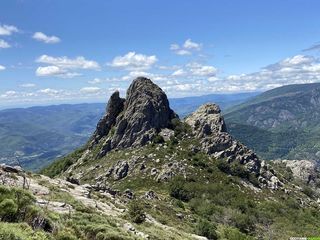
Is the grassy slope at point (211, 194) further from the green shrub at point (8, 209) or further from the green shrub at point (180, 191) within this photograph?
the green shrub at point (8, 209)

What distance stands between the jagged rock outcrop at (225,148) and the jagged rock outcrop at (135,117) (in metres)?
14.2

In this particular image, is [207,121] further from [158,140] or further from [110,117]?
[110,117]

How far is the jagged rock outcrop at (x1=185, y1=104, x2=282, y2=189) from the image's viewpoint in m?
137

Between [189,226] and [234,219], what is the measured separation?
28.4 m

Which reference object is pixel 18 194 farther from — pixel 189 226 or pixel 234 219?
pixel 234 219

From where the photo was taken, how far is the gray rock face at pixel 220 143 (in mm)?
138000

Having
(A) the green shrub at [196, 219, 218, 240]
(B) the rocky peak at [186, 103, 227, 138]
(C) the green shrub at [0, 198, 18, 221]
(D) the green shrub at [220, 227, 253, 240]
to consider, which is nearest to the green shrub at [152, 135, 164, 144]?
(B) the rocky peak at [186, 103, 227, 138]

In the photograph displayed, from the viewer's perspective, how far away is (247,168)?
135750mm

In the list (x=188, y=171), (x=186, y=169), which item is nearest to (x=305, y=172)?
(x=188, y=171)

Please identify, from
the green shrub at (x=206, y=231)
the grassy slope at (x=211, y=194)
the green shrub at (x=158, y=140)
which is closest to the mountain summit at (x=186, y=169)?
the green shrub at (x=158, y=140)

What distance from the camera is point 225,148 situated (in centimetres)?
14050

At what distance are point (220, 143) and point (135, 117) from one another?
3038cm

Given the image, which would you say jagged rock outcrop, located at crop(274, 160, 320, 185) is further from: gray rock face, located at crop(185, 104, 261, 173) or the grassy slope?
gray rock face, located at crop(185, 104, 261, 173)

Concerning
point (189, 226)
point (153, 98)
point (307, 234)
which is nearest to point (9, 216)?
point (189, 226)
